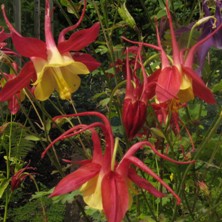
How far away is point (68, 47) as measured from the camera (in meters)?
0.98

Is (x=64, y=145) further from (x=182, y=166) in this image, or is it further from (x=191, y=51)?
(x=191, y=51)

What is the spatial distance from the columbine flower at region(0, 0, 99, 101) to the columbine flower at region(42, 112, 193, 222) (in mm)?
147

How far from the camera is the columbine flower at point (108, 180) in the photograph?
799 mm

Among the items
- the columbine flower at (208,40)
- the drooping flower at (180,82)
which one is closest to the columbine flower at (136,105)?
the drooping flower at (180,82)

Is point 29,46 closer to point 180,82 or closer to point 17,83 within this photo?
point 17,83

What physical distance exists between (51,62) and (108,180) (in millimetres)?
257

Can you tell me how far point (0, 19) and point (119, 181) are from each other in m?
3.97

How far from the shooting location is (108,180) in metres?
0.82

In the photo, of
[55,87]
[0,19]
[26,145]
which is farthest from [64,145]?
[55,87]

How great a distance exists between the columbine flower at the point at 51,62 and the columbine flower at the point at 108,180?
0.48ft

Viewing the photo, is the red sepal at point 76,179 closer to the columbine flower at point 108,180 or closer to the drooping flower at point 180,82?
the columbine flower at point 108,180

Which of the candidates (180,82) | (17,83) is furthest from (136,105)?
(17,83)

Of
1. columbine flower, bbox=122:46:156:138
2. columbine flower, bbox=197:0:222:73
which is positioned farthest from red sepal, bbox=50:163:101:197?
columbine flower, bbox=197:0:222:73

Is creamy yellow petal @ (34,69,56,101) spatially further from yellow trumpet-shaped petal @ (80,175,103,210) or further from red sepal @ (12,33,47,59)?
yellow trumpet-shaped petal @ (80,175,103,210)
